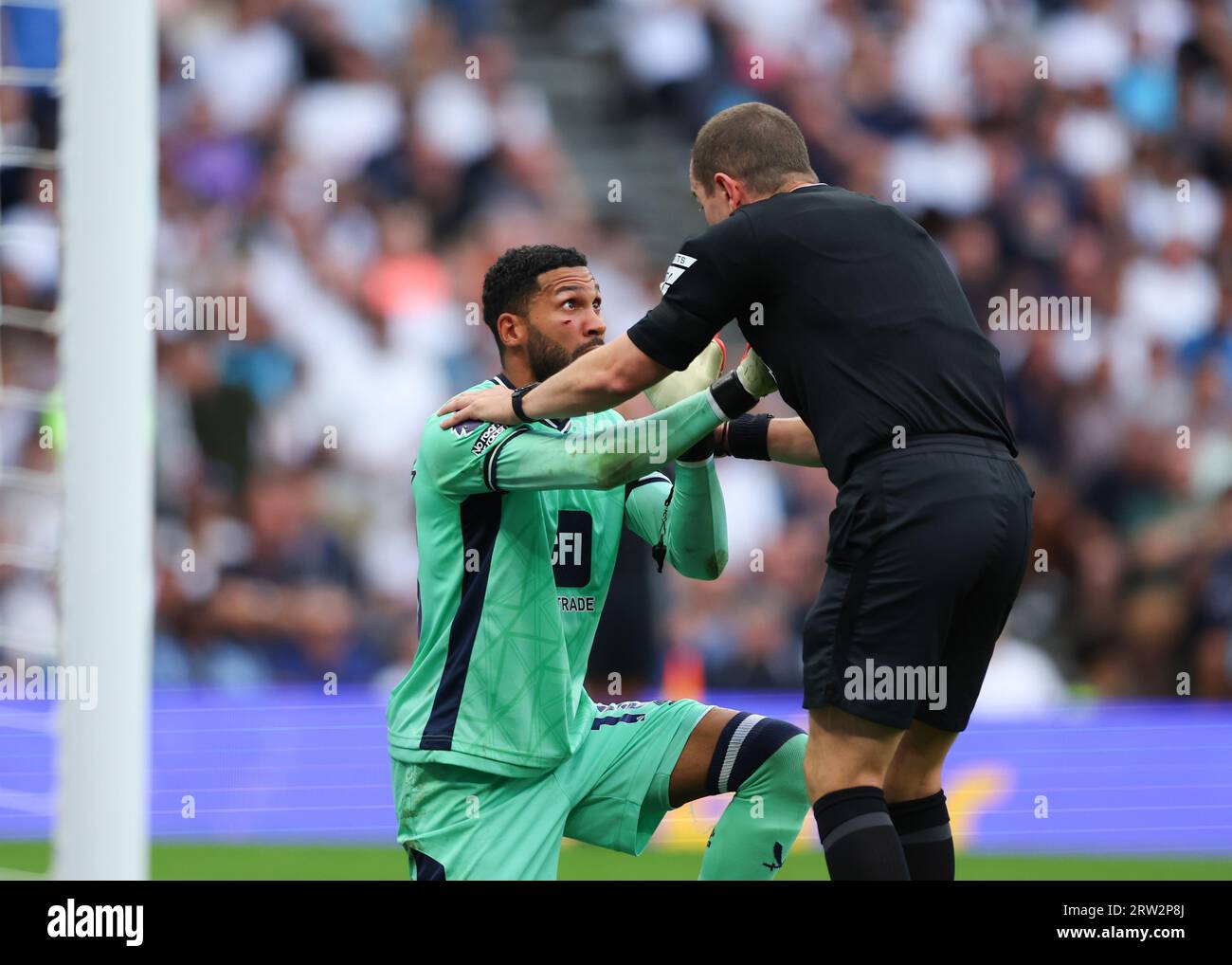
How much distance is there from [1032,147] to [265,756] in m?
5.91

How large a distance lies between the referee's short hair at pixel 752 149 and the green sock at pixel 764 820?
1423 mm

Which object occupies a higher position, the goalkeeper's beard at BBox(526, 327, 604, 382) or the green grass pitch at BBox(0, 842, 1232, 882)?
the goalkeeper's beard at BBox(526, 327, 604, 382)

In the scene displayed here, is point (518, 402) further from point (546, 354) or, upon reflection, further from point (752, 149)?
point (752, 149)

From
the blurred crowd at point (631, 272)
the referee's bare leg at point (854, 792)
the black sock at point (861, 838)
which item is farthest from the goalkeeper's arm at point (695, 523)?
the blurred crowd at point (631, 272)

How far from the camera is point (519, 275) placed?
4621 millimetres

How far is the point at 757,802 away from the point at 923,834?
1.40 feet

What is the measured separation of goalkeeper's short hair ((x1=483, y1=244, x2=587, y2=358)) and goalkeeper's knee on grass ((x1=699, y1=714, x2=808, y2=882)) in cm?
125

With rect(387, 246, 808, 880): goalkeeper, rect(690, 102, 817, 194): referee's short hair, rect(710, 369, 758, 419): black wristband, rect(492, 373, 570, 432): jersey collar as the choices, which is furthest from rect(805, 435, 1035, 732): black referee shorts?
rect(492, 373, 570, 432): jersey collar

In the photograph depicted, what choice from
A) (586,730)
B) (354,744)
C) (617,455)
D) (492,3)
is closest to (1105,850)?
(354,744)

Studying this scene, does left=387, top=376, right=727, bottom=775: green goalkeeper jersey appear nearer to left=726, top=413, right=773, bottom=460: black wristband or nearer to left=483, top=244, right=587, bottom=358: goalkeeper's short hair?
left=726, top=413, right=773, bottom=460: black wristband

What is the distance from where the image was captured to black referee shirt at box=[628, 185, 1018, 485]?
153 inches

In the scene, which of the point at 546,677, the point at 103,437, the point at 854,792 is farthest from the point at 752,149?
the point at 103,437

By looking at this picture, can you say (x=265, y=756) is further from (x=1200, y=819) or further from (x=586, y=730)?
(x=1200, y=819)

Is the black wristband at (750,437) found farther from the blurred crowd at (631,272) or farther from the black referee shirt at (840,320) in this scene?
the blurred crowd at (631,272)
